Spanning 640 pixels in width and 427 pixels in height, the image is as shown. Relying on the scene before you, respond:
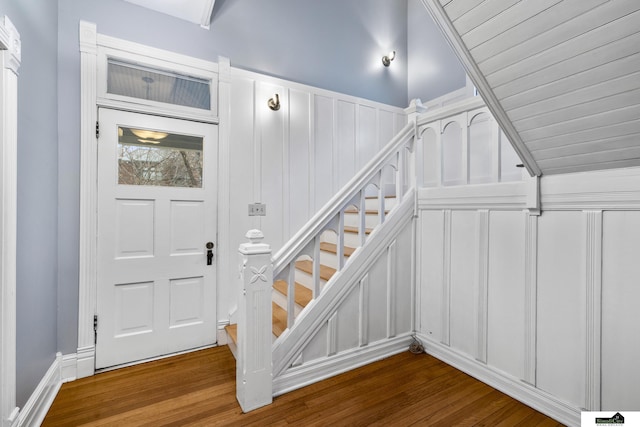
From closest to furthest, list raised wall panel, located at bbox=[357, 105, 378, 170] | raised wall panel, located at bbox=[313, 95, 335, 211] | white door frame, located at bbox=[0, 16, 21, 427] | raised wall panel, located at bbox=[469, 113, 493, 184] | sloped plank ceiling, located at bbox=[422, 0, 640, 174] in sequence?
1. sloped plank ceiling, located at bbox=[422, 0, 640, 174]
2. white door frame, located at bbox=[0, 16, 21, 427]
3. raised wall panel, located at bbox=[313, 95, 335, 211]
4. raised wall panel, located at bbox=[469, 113, 493, 184]
5. raised wall panel, located at bbox=[357, 105, 378, 170]

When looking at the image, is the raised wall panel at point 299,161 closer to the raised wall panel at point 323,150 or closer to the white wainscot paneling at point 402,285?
the raised wall panel at point 323,150

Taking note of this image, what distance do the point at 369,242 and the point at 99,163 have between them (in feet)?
7.01

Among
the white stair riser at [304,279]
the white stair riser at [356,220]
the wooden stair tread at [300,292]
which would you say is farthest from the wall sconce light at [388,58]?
the wooden stair tread at [300,292]

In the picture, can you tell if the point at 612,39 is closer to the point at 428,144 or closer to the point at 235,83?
the point at 235,83

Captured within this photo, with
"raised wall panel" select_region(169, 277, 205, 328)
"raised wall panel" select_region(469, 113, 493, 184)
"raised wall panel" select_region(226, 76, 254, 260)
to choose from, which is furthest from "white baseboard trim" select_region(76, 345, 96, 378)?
"raised wall panel" select_region(469, 113, 493, 184)

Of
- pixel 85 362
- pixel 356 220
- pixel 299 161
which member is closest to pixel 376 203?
pixel 356 220

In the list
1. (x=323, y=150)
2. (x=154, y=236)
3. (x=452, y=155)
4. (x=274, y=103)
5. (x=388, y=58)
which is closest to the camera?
(x=154, y=236)

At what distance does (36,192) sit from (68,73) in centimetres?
96

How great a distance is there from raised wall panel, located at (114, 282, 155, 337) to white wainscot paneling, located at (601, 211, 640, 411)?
118 inches

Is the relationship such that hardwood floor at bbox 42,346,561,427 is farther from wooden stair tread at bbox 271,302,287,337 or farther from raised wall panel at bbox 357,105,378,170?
raised wall panel at bbox 357,105,378,170

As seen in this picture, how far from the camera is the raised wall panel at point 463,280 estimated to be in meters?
2.12

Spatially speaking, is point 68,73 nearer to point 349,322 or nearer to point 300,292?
point 300,292

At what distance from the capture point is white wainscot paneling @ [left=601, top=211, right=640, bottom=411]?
4.69 ft

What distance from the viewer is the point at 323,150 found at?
3.25m
